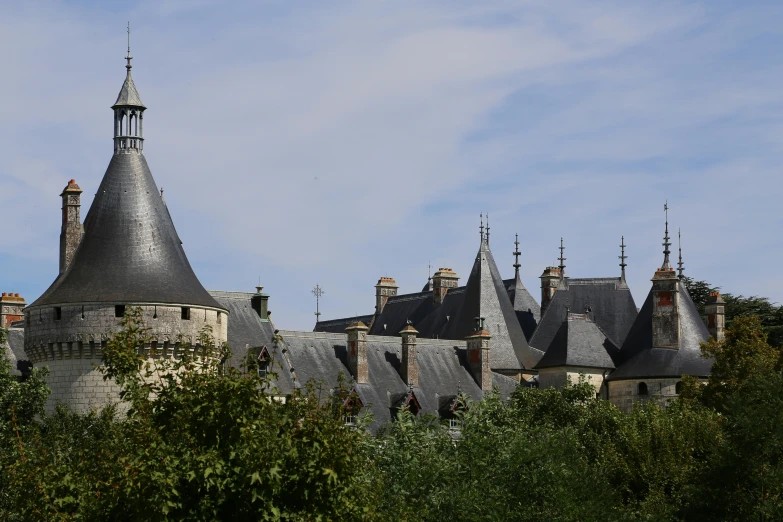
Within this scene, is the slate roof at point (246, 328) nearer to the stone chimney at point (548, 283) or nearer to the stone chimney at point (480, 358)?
the stone chimney at point (480, 358)

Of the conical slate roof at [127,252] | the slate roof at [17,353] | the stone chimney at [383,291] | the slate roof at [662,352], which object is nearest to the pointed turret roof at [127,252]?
the conical slate roof at [127,252]

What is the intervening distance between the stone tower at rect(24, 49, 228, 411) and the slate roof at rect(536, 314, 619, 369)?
64.3ft

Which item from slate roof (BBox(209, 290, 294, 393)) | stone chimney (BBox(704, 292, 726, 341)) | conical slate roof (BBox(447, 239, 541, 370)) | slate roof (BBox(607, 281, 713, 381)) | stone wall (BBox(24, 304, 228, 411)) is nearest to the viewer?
stone wall (BBox(24, 304, 228, 411))

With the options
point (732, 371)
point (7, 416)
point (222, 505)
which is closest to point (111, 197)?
point (7, 416)

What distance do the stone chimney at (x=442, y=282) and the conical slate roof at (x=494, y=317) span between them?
13.9 ft

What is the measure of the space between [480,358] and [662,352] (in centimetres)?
753

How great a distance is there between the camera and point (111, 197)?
47750 millimetres

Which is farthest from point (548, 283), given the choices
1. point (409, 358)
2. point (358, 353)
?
point (358, 353)

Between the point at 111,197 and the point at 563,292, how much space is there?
29935 millimetres

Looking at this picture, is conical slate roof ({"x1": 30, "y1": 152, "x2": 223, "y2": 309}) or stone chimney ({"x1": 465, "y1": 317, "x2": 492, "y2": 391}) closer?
conical slate roof ({"x1": 30, "y1": 152, "x2": 223, "y2": 309})

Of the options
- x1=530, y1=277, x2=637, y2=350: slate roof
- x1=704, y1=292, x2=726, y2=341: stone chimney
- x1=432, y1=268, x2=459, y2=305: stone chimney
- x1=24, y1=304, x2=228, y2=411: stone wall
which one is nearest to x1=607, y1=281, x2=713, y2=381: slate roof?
x1=530, y1=277, x2=637, y2=350: slate roof

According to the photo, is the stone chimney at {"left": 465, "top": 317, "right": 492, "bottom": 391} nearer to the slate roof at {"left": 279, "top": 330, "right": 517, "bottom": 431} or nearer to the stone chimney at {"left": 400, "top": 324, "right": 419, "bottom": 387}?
the slate roof at {"left": 279, "top": 330, "right": 517, "bottom": 431}

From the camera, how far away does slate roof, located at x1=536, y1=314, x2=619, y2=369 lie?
6456cm

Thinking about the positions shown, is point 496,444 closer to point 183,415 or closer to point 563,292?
point 183,415
